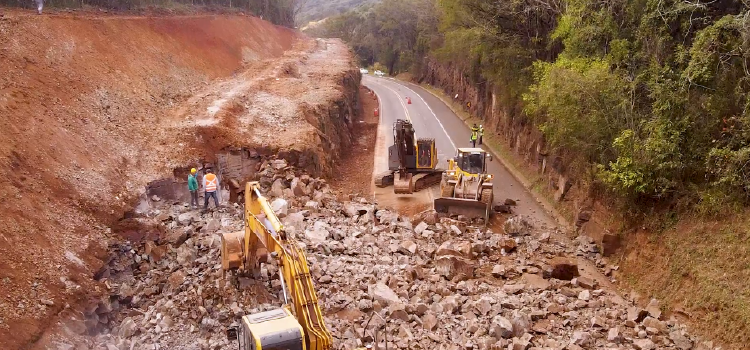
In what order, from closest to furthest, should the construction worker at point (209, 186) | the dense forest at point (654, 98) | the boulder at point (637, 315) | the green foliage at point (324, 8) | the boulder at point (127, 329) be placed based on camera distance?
the boulder at point (127, 329) < the boulder at point (637, 315) < the dense forest at point (654, 98) < the construction worker at point (209, 186) < the green foliage at point (324, 8)

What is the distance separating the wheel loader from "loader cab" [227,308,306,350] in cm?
1131

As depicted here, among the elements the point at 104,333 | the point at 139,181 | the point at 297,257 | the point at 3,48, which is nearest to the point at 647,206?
the point at 297,257

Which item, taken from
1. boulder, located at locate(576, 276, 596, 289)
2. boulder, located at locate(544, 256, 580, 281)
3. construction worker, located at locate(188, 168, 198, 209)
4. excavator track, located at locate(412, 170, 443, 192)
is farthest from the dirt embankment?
boulder, located at locate(576, 276, 596, 289)

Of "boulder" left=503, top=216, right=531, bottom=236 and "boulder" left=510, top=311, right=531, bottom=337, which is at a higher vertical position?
"boulder" left=503, top=216, right=531, bottom=236

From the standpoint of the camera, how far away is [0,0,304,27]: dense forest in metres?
26.6

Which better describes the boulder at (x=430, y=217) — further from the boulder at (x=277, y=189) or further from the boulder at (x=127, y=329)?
the boulder at (x=127, y=329)

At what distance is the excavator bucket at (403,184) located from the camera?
21688 millimetres

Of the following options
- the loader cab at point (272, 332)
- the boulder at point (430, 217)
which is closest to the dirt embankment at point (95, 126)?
the loader cab at point (272, 332)

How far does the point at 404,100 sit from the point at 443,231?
31948 millimetres

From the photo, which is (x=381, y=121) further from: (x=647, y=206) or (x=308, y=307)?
(x=308, y=307)

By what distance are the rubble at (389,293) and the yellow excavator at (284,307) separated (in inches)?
51.1

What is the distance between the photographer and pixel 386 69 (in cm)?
7512

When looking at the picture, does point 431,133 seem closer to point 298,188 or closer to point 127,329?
point 298,188

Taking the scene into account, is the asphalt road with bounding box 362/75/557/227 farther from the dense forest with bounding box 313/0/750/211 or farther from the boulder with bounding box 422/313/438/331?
the boulder with bounding box 422/313/438/331
